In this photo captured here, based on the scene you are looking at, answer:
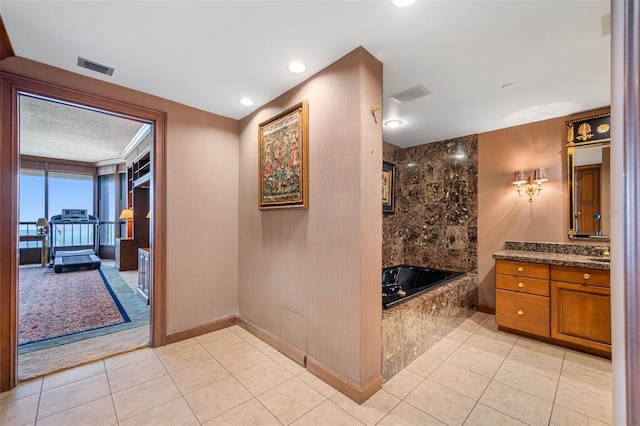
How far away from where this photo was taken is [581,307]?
2641mm

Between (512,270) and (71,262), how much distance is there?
8369mm

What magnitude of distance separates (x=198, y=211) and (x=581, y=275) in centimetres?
399

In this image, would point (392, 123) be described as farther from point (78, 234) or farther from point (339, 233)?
point (78, 234)

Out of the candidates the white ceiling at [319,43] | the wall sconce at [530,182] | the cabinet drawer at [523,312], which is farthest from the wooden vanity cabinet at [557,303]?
the white ceiling at [319,43]

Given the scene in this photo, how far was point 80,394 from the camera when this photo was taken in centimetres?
203

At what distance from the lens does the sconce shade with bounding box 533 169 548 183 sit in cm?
329

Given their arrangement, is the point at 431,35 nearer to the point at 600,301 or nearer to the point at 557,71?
the point at 557,71

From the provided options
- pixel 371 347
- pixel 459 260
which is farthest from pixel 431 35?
pixel 459 260

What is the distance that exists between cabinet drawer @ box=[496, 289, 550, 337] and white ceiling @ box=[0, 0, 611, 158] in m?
2.11

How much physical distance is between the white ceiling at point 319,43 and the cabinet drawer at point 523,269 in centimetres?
175

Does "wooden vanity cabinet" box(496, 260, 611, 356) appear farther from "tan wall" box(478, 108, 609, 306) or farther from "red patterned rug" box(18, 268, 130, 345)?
"red patterned rug" box(18, 268, 130, 345)

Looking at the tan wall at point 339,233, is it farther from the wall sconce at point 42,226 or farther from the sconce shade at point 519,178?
the wall sconce at point 42,226

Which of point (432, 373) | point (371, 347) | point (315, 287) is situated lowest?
point (432, 373)

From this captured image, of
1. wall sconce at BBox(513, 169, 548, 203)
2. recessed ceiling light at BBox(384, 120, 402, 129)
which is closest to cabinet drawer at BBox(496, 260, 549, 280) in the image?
wall sconce at BBox(513, 169, 548, 203)
